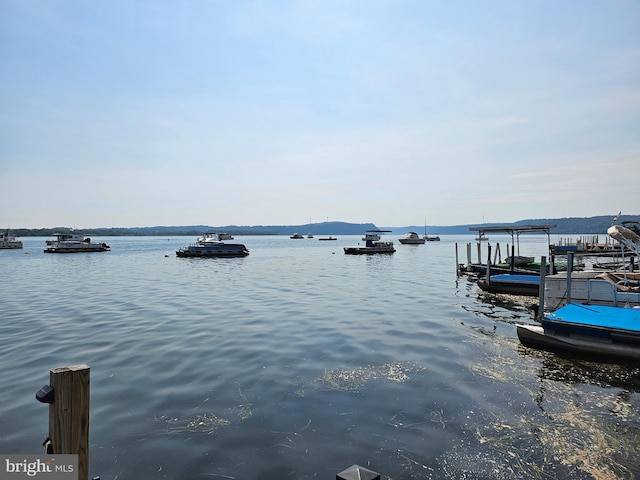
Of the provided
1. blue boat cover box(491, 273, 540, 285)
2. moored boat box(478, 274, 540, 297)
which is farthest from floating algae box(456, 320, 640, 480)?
blue boat cover box(491, 273, 540, 285)

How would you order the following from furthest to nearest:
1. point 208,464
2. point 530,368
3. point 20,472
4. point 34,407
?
point 530,368 → point 34,407 → point 208,464 → point 20,472

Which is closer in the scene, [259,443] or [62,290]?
[259,443]

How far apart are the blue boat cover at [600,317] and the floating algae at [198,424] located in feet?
41.7

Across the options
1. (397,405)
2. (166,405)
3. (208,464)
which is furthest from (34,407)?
(397,405)

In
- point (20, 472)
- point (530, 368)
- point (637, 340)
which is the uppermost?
point (20, 472)

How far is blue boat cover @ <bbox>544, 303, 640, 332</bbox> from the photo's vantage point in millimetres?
13555

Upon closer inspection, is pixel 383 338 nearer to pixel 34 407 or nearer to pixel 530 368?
pixel 530 368

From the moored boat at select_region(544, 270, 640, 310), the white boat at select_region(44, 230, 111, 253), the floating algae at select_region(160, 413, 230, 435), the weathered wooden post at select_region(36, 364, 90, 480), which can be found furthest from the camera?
the white boat at select_region(44, 230, 111, 253)

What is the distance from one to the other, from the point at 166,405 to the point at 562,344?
1368cm

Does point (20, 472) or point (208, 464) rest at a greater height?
point (20, 472)

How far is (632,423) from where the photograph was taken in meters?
8.59

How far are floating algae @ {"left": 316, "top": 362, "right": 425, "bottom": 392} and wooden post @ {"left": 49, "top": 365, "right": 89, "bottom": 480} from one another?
710 centimetres

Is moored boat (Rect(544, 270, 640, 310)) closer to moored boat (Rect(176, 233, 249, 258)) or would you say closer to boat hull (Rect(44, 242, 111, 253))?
moored boat (Rect(176, 233, 249, 258))

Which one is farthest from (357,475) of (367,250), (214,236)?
(214,236)
